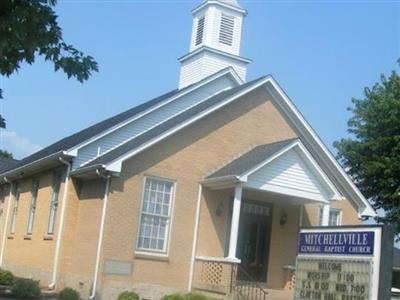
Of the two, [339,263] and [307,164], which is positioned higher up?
[307,164]

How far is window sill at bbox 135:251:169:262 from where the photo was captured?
1992 cm

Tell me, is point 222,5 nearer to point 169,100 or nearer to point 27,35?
point 169,100

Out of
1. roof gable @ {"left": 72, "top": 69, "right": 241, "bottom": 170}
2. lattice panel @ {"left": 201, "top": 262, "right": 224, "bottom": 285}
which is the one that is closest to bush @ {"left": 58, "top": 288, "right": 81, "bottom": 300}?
lattice panel @ {"left": 201, "top": 262, "right": 224, "bottom": 285}

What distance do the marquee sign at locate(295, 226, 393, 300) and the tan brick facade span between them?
27.7 feet

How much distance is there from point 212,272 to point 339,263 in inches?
368

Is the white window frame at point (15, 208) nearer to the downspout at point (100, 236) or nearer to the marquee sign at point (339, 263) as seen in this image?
the downspout at point (100, 236)

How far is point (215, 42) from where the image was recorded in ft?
94.2

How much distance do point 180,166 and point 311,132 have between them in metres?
5.44

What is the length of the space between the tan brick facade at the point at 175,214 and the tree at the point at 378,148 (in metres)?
6.64

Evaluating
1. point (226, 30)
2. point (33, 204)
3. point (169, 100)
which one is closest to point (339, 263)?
point (169, 100)

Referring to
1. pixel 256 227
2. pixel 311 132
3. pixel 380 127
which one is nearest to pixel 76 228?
pixel 256 227

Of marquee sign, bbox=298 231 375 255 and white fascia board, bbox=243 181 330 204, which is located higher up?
white fascia board, bbox=243 181 330 204

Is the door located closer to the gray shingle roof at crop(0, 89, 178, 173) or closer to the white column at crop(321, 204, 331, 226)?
the white column at crop(321, 204, 331, 226)

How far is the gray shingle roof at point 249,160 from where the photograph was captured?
795 inches
